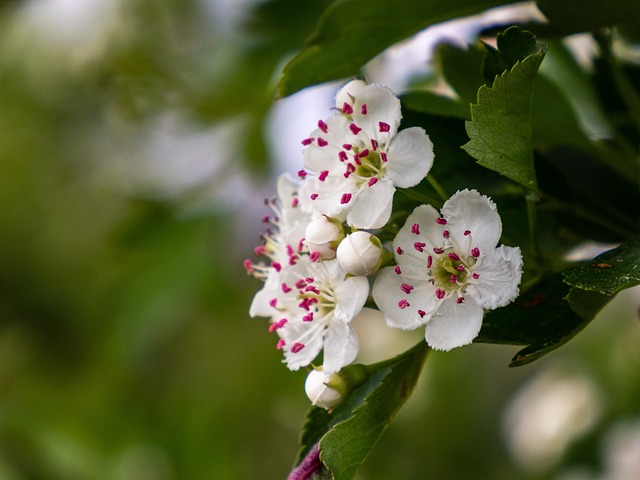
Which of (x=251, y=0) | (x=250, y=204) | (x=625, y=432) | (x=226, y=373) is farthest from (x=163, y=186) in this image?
(x=625, y=432)

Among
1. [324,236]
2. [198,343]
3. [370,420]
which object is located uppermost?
[324,236]

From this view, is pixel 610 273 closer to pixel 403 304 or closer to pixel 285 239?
pixel 403 304

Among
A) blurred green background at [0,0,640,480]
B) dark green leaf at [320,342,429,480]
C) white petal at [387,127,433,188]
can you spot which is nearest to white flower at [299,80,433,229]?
white petal at [387,127,433,188]

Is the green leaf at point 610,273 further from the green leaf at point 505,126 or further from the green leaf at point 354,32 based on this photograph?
the green leaf at point 354,32

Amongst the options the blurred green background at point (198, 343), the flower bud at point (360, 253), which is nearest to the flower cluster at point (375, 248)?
the flower bud at point (360, 253)

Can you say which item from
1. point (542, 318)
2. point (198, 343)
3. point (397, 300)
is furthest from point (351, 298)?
point (198, 343)

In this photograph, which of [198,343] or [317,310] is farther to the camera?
[198,343]

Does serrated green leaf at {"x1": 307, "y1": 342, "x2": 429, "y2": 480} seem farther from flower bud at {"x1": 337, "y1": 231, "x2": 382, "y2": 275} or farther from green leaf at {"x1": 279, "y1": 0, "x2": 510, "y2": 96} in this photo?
green leaf at {"x1": 279, "y1": 0, "x2": 510, "y2": 96}
